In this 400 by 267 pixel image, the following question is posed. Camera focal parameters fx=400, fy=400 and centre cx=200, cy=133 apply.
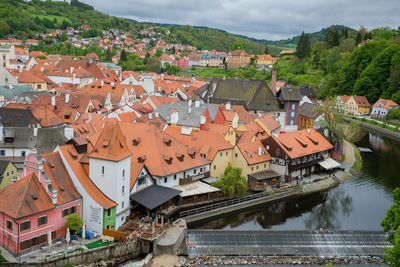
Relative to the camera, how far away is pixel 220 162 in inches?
1828

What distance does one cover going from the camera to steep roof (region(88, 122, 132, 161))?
103ft

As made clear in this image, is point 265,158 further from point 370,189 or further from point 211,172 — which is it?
point 370,189

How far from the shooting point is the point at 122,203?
32.7m

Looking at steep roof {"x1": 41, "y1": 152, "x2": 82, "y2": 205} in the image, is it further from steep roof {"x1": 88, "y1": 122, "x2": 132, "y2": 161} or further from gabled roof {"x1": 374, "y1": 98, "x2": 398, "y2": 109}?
gabled roof {"x1": 374, "y1": 98, "x2": 398, "y2": 109}

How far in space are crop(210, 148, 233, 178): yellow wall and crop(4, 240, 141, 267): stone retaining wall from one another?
54.2ft

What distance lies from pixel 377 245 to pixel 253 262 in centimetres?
1187

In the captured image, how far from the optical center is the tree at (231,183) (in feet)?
137

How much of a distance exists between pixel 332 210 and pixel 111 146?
26.0 meters

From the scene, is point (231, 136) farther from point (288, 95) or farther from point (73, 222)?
point (288, 95)

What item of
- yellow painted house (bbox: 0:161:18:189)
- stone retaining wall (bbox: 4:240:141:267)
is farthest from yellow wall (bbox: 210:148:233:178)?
yellow painted house (bbox: 0:161:18:189)

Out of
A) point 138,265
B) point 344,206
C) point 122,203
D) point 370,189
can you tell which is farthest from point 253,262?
point 370,189

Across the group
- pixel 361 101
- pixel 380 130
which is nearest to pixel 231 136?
pixel 380 130

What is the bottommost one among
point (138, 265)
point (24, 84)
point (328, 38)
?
point (138, 265)

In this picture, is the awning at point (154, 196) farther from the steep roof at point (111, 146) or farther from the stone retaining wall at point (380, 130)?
the stone retaining wall at point (380, 130)
